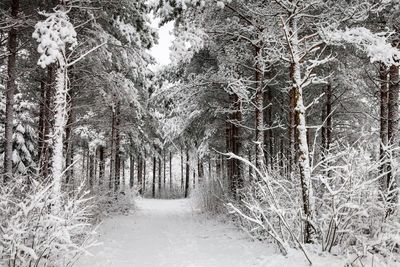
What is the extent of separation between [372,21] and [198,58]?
6.14 meters

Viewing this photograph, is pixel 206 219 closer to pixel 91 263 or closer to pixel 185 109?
pixel 185 109

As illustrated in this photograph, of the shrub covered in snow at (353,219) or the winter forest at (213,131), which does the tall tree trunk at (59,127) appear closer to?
the winter forest at (213,131)

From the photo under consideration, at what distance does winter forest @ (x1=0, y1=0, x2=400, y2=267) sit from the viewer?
5.54 m

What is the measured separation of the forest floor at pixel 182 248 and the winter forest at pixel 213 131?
49 millimetres

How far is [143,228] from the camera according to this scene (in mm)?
11867

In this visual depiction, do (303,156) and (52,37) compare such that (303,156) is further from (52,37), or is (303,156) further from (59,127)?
(52,37)

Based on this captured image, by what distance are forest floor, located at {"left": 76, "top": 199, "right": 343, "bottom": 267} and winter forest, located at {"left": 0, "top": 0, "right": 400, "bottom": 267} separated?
0.16 ft

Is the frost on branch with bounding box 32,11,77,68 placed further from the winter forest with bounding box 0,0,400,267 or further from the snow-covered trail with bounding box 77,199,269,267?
the snow-covered trail with bounding box 77,199,269,267

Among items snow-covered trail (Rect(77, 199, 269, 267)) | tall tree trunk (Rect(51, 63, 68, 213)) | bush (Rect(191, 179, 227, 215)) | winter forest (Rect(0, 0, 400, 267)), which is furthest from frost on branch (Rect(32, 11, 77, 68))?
bush (Rect(191, 179, 227, 215))

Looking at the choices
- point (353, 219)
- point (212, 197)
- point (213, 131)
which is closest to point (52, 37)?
point (353, 219)

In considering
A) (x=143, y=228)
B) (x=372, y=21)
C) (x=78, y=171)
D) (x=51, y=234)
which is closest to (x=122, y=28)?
(x=78, y=171)

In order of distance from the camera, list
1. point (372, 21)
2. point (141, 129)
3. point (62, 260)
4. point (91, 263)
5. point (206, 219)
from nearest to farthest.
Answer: point (62, 260), point (91, 263), point (372, 21), point (206, 219), point (141, 129)

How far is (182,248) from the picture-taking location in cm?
859

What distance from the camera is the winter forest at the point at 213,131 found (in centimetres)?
554
